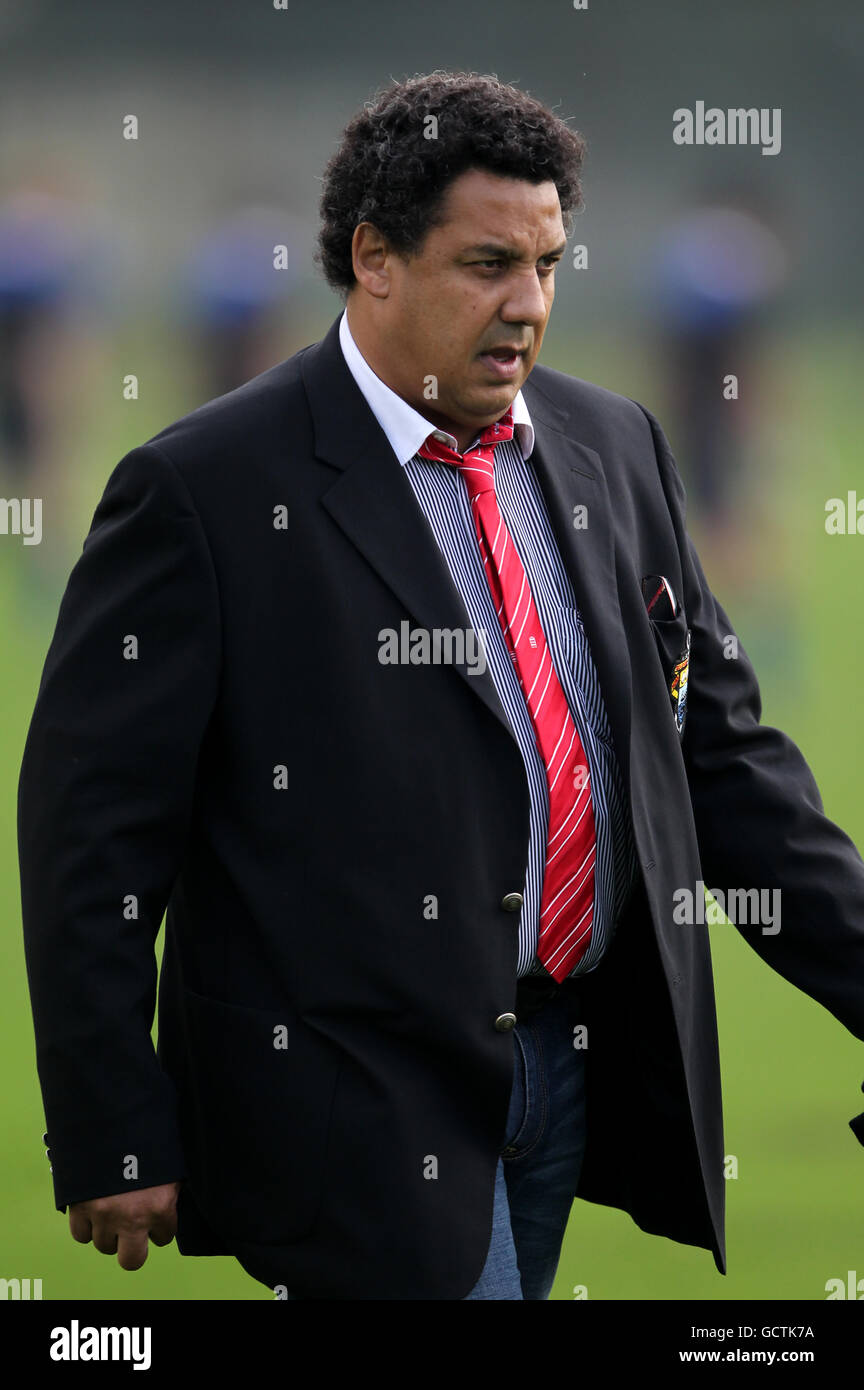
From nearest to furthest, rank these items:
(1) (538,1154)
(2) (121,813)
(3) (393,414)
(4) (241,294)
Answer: (2) (121,813)
(3) (393,414)
(1) (538,1154)
(4) (241,294)

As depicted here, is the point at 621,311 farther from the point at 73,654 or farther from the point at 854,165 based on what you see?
the point at 73,654

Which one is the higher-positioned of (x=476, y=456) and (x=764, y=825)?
(x=476, y=456)

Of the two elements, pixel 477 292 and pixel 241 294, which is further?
pixel 241 294

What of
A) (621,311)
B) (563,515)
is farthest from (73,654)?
(621,311)

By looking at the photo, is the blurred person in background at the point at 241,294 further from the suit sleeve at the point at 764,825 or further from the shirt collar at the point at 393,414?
the shirt collar at the point at 393,414

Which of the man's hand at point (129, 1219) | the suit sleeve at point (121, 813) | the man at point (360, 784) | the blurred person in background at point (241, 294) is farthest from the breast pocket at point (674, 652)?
the blurred person in background at point (241, 294)

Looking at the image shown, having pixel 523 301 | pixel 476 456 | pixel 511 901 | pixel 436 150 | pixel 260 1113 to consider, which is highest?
pixel 436 150

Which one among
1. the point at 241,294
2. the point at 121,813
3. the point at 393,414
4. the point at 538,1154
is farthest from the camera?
the point at 241,294

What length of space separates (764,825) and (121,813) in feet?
2.18

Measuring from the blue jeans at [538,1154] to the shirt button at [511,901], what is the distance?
15 cm

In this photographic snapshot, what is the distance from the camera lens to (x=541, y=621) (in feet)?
5.30

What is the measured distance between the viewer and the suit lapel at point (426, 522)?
153 centimetres

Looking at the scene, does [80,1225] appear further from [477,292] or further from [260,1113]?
[477,292]

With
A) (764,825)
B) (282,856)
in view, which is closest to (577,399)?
(764,825)
